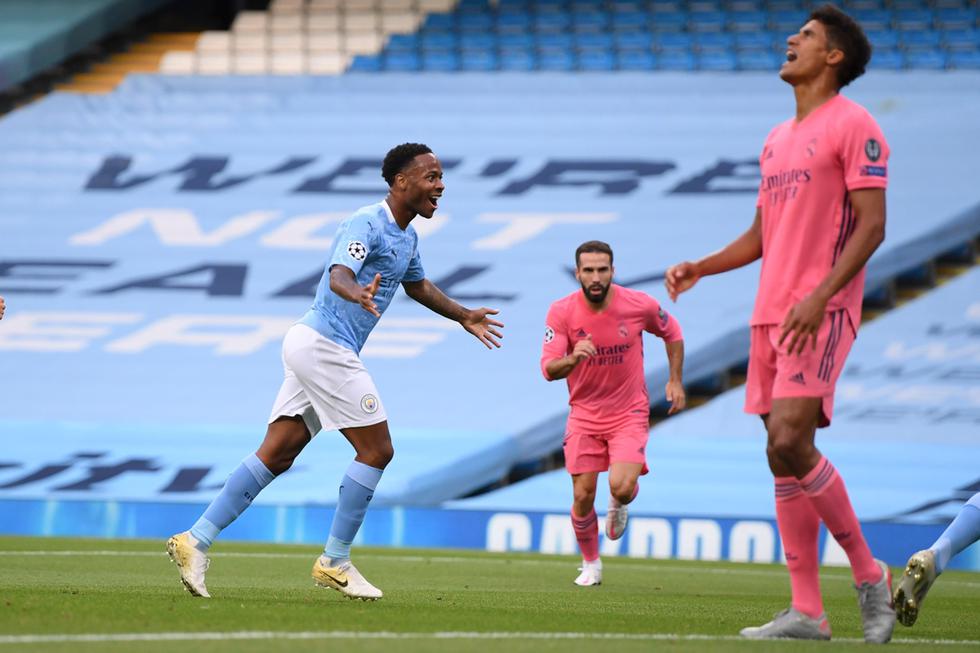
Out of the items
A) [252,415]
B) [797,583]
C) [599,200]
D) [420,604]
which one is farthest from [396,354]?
[797,583]

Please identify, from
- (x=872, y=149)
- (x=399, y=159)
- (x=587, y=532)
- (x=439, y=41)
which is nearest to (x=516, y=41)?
(x=439, y=41)

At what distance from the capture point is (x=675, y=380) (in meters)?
9.55

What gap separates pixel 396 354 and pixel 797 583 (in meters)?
13.2

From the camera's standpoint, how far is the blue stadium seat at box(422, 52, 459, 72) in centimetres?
2362

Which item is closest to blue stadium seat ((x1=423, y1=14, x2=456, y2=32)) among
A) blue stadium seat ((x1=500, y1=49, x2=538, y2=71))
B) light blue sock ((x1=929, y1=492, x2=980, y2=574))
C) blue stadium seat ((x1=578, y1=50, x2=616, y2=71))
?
blue stadium seat ((x1=500, y1=49, x2=538, y2=71))

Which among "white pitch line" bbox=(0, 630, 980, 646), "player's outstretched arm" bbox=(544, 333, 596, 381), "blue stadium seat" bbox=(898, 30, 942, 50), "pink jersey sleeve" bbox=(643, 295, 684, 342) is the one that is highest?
"blue stadium seat" bbox=(898, 30, 942, 50)

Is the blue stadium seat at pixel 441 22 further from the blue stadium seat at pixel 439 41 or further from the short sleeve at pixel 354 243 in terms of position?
the short sleeve at pixel 354 243

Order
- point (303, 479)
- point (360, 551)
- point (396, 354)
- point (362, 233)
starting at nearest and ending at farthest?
point (362, 233) → point (360, 551) → point (303, 479) → point (396, 354)

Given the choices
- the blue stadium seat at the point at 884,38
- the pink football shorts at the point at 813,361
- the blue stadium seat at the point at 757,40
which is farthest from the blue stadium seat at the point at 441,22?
the pink football shorts at the point at 813,361

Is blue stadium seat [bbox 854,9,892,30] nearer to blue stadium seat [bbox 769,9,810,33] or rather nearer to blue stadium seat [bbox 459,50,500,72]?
blue stadium seat [bbox 769,9,810,33]

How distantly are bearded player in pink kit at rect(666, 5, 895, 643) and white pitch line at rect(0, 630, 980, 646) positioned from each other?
0.29 meters

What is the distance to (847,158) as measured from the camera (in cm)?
532

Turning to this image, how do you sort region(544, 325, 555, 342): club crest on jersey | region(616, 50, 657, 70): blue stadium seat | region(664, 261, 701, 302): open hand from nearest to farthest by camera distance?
region(664, 261, 701, 302): open hand, region(544, 325, 555, 342): club crest on jersey, region(616, 50, 657, 70): blue stadium seat

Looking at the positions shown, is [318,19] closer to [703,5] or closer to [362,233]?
[703,5]
